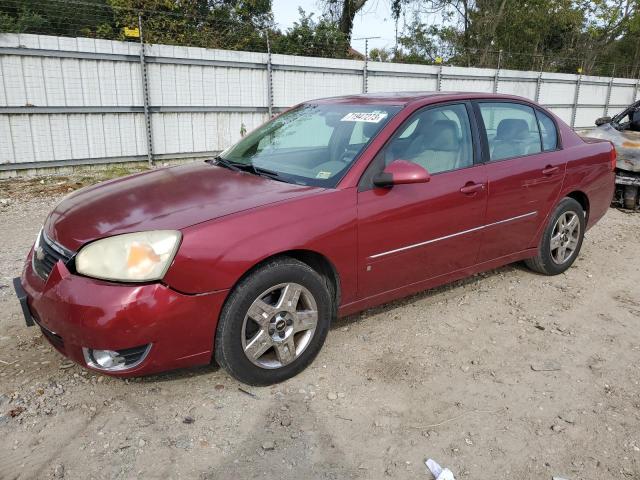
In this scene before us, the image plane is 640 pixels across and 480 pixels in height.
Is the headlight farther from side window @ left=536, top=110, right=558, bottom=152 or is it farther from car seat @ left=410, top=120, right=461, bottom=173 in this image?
side window @ left=536, top=110, right=558, bottom=152

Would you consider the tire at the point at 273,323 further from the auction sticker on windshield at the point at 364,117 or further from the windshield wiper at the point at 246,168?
the auction sticker on windshield at the point at 364,117

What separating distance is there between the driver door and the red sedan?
1 centimetres

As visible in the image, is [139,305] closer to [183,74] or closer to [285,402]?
[285,402]

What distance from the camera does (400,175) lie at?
10.2ft

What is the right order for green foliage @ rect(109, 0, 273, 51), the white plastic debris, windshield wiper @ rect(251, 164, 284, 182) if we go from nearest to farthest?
the white plastic debris < windshield wiper @ rect(251, 164, 284, 182) < green foliage @ rect(109, 0, 273, 51)

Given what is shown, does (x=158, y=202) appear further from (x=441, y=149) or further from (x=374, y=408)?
(x=441, y=149)

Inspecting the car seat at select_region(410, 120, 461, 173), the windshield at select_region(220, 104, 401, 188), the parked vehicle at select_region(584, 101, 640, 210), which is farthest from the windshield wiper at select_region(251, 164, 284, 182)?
the parked vehicle at select_region(584, 101, 640, 210)

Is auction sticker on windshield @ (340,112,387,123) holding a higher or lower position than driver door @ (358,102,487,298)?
higher

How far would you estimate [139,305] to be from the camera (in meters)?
2.45

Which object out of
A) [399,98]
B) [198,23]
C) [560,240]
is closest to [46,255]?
[399,98]

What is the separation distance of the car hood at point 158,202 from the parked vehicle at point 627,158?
246 inches

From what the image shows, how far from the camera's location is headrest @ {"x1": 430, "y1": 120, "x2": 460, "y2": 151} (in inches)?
145

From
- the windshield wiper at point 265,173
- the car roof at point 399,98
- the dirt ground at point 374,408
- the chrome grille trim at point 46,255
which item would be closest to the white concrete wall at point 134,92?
the dirt ground at point 374,408

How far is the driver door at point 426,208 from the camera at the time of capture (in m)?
3.22
